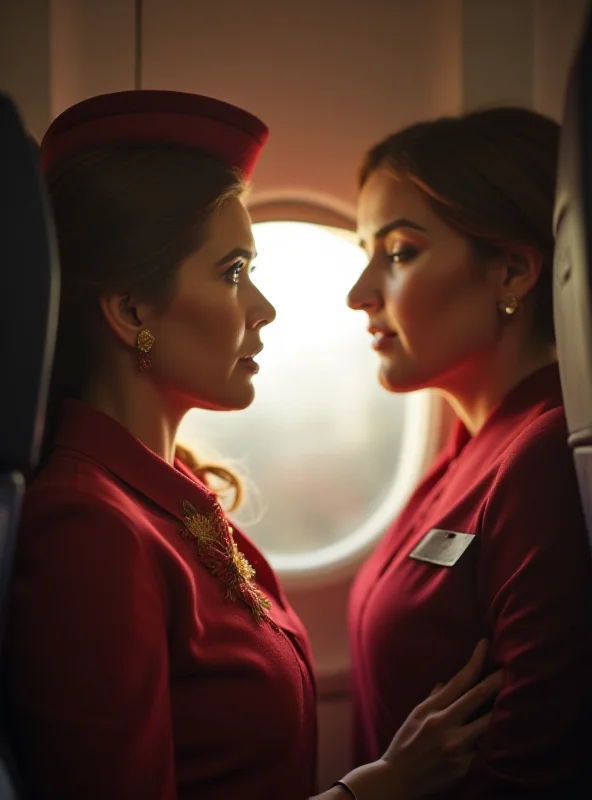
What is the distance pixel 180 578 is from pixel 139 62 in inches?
34.9

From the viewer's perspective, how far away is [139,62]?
1.35 metres

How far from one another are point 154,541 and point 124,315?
0.98 ft

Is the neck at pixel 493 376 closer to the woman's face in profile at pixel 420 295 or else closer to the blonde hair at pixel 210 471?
the woman's face in profile at pixel 420 295

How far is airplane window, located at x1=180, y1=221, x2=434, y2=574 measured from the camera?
4.89 ft

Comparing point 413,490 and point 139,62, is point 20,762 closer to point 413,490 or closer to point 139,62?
point 413,490

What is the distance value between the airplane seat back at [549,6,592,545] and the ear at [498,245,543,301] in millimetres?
428

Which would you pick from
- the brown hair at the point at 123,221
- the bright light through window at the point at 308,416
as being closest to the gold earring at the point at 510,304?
the bright light through window at the point at 308,416

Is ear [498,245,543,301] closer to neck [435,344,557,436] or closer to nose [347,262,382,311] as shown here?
neck [435,344,557,436]

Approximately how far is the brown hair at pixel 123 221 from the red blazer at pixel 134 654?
13cm

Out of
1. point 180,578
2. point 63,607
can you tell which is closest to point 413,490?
point 180,578

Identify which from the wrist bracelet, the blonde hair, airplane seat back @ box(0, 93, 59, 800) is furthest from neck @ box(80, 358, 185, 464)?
the wrist bracelet

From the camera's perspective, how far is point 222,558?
1.02m

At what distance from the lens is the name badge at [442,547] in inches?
43.0

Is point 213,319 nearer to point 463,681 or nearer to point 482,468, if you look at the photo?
point 482,468
